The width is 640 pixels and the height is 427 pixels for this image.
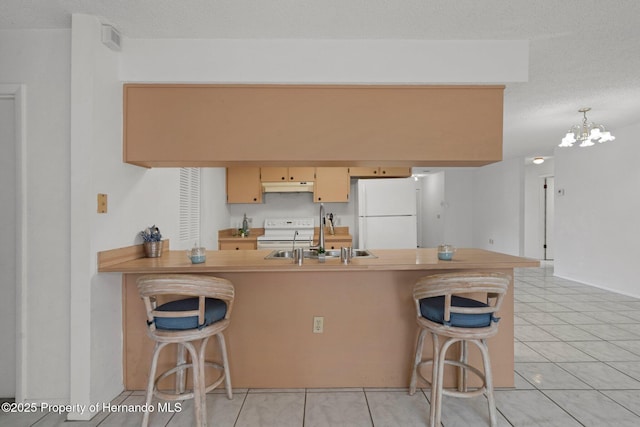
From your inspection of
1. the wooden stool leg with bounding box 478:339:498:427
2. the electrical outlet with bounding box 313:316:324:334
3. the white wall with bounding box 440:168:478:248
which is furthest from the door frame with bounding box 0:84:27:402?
the white wall with bounding box 440:168:478:248

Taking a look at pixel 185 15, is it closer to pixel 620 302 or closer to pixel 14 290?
pixel 14 290

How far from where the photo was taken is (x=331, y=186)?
196 inches

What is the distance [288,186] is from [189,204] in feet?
5.38

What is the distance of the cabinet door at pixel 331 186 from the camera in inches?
196

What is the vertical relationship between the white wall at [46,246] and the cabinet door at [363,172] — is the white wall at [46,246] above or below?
below

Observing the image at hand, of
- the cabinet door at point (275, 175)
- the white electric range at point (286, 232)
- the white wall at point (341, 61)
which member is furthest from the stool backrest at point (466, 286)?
the cabinet door at point (275, 175)

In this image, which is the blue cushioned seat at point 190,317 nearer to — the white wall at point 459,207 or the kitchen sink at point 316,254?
the kitchen sink at point 316,254

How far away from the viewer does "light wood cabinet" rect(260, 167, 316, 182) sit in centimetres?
494

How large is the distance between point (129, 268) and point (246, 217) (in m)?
3.06

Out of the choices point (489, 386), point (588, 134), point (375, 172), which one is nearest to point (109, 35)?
point (489, 386)

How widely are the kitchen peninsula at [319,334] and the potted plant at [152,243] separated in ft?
0.38

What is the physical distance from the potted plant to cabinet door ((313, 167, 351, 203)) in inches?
106

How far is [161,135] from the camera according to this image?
2428 mm

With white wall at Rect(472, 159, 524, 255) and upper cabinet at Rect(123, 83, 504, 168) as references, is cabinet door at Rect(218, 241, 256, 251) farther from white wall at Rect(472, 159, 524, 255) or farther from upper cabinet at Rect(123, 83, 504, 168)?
white wall at Rect(472, 159, 524, 255)
